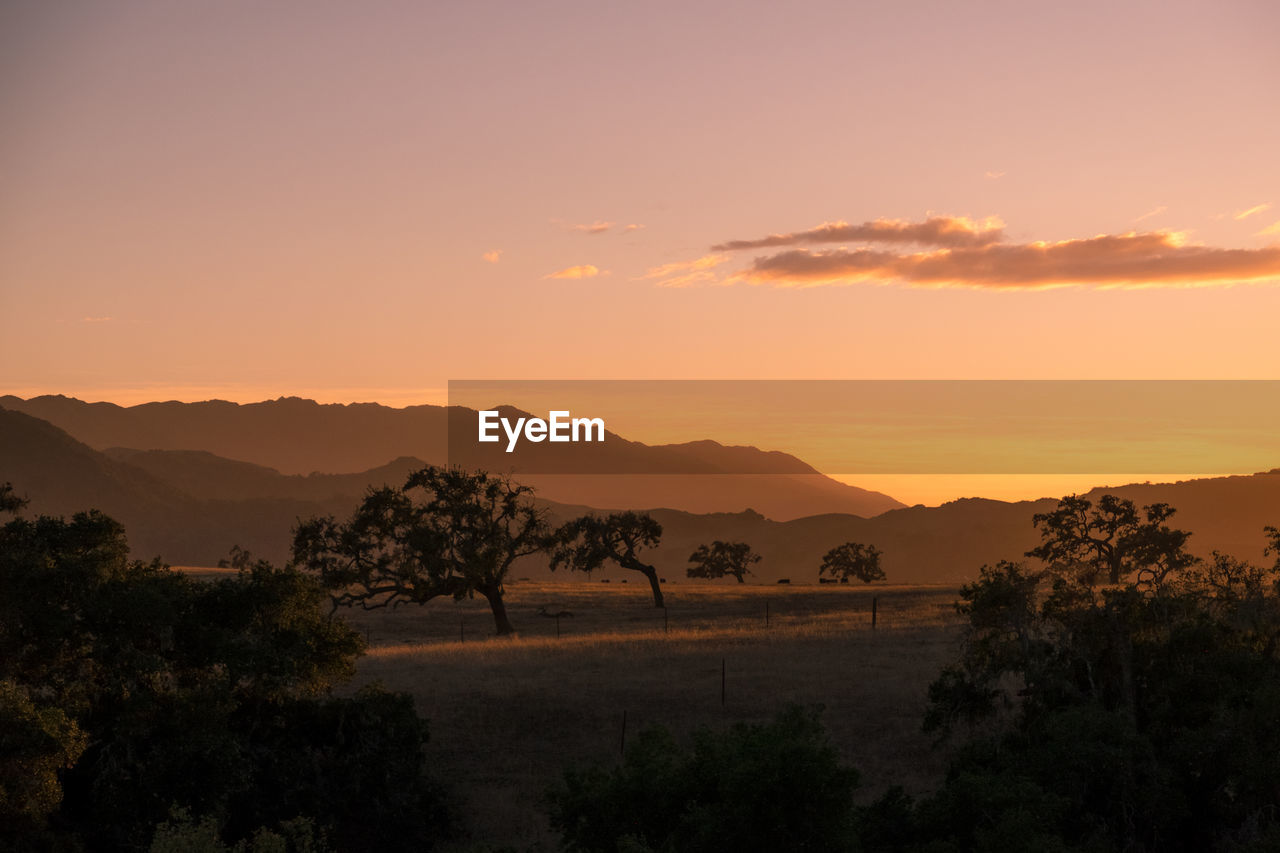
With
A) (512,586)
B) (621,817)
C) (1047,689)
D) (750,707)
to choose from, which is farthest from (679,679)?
(512,586)

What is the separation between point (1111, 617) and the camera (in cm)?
2570

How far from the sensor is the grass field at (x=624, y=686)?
2919 centimetres

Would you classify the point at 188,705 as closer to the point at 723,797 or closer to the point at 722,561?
the point at 723,797

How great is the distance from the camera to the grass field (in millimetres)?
29188

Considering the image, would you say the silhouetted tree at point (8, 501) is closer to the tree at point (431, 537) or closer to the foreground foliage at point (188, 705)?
the foreground foliage at point (188, 705)

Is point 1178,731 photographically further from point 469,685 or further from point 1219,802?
point 469,685

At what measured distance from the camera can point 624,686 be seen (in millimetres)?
36500

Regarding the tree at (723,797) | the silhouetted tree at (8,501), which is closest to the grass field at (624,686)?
the tree at (723,797)

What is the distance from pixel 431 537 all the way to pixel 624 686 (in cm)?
1755

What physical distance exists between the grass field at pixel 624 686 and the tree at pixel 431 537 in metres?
2.95

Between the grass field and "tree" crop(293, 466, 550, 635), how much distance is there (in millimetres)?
2952

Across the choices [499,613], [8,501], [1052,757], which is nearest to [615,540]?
[499,613]

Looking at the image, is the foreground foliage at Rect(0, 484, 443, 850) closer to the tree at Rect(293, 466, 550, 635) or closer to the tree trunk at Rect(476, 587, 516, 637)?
the tree at Rect(293, 466, 550, 635)

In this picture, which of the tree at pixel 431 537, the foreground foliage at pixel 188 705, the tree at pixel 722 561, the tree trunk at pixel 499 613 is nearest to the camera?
the foreground foliage at pixel 188 705
